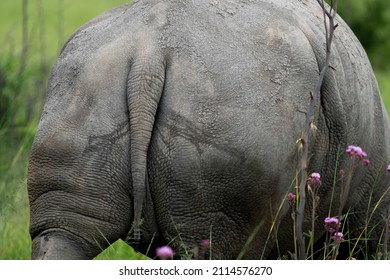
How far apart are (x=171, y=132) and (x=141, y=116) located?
0.13m

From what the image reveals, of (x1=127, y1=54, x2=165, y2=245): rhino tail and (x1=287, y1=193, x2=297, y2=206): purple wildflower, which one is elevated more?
(x1=127, y1=54, x2=165, y2=245): rhino tail

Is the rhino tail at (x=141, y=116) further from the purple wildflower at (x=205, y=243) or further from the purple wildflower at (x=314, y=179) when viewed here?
the purple wildflower at (x=314, y=179)

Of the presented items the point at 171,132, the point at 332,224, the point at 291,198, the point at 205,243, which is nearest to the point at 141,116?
the point at 171,132

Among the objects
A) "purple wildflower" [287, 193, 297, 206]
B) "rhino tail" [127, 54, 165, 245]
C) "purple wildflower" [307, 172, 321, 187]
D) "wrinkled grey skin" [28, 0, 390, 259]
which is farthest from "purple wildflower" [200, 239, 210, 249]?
"purple wildflower" [307, 172, 321, 187]

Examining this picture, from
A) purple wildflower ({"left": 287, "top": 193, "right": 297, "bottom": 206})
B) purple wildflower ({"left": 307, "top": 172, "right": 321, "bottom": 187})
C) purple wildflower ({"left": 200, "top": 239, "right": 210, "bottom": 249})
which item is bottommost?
purple wildflower ({"left": 200, "top": 239, "right": 210, "bottom": 249})

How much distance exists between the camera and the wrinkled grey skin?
392cm

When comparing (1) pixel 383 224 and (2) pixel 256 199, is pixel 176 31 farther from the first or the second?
(1) pixel 383 224

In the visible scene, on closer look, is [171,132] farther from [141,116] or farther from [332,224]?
[332,224]

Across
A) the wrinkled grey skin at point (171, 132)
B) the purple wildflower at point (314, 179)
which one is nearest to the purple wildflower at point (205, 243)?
the wrinkled grey skin at point (171, 132)

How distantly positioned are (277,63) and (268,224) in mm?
656

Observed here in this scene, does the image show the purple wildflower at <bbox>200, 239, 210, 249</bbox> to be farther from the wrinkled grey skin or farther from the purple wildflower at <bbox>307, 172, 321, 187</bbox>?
the purple wildflower at <bbox>307, 172, 321, 187</bbox>

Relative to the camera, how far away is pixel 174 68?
3.98m

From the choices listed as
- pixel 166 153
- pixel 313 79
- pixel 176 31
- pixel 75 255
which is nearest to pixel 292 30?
pixel 313 79

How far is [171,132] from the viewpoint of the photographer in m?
3.92
